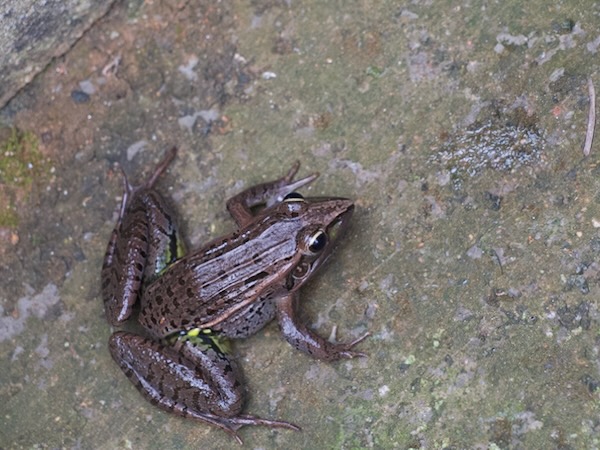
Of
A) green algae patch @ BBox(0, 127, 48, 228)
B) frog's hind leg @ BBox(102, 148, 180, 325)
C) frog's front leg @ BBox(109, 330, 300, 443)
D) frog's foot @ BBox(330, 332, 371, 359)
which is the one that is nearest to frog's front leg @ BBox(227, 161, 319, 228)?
frog's hind leg @ BBox(102, 148, 180, 325)

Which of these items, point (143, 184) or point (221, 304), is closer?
point (221, 304)

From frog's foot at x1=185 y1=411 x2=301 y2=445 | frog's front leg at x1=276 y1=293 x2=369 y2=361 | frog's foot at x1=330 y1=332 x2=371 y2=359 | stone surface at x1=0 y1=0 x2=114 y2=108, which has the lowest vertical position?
frog's foot at x1=185 y1=411 x2=301 y2=445

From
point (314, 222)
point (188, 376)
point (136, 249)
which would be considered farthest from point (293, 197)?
point (188, 376)

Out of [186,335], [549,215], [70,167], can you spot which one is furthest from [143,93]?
[549,215]

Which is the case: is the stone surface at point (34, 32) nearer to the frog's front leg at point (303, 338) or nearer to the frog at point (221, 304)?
the frog at point (221, 304)

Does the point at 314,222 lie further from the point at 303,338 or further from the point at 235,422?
the point at 235,422

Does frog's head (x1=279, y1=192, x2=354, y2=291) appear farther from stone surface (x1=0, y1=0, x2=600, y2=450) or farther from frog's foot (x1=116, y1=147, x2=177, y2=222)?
frog's foot (x1=116, y1=147, x2=177, y2=222)

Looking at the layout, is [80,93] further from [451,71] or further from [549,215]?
[549,215]
